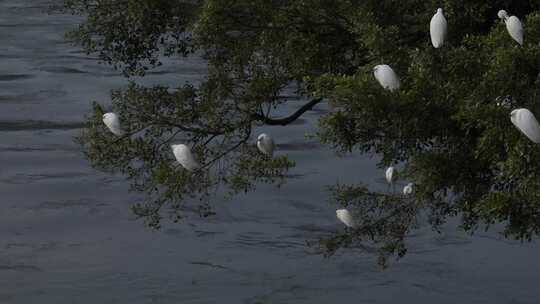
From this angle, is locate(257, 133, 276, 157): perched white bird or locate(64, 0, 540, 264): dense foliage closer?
locate(64, 0, 540, 264): dense foliage

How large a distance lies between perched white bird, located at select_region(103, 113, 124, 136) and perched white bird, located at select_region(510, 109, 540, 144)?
14.4ft

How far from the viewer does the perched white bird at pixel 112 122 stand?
489 inches

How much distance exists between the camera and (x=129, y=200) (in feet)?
91.5

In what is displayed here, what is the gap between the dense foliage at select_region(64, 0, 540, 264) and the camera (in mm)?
9649

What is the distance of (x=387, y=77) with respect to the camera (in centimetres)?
997

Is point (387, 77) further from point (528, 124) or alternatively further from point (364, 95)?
point (528, 124)

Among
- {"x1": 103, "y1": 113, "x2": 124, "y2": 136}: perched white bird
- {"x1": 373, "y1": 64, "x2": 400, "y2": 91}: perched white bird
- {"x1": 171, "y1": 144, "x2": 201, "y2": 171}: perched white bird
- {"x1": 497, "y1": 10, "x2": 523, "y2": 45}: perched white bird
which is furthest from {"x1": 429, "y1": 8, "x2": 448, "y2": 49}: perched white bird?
{"x1": 103, "y1": 113, "x2": 124, "y2": 136}: perched white bird

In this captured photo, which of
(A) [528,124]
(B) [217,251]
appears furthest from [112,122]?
(B) [217,251]

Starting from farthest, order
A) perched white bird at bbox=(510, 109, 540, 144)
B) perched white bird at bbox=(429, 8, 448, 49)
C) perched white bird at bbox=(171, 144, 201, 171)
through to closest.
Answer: perched white bird at bbox=(171, 144, 201, 171)
perched white bird at bbox=(429, 8, 448, 49)
perched white bird at bbox=(510, 109, 540, 144)

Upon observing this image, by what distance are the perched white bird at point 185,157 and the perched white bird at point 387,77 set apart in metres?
2.55

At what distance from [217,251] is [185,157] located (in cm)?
1235

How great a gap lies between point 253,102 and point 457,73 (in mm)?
3004

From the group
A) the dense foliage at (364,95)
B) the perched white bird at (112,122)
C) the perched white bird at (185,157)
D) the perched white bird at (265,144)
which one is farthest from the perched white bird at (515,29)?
the perched white bird at (112,122)

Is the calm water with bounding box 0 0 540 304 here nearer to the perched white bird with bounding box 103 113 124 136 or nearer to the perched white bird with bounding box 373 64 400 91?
the perched white bird with bounding box 103 113 124 136
